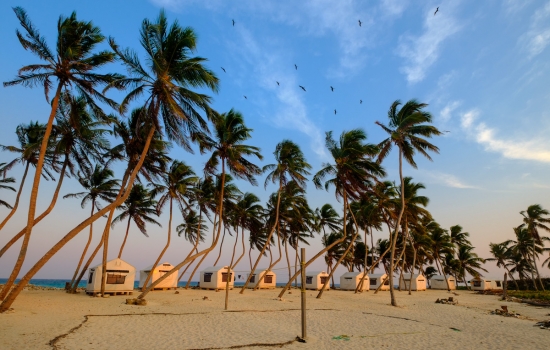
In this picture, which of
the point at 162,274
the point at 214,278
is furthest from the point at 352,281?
the point at 162,274

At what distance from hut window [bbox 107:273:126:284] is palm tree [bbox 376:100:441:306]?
17402 millimetres

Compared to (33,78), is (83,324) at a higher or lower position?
lower

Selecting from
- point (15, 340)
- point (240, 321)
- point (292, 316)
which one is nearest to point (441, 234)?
point (292, 316)

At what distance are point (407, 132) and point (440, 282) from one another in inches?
1381

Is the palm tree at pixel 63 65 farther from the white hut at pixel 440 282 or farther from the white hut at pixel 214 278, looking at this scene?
the white hut at pixel 440 282

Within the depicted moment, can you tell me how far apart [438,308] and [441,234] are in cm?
2528

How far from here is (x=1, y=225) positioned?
60.6 ft

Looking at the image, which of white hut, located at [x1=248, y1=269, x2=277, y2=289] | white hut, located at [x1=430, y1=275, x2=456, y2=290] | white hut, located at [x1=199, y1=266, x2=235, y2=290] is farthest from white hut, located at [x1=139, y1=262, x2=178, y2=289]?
white hut, located at [x1=430, y1=275, x2=456, y2=290]

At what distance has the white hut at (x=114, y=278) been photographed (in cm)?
2095

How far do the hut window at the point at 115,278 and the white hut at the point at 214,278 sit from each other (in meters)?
9.74

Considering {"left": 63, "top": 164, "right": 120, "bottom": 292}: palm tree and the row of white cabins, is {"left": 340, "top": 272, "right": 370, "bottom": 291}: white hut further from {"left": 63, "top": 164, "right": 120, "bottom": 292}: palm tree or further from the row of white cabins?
{"left": 63, "top": 164, "right": 120, "bottom": 292}: palm tree

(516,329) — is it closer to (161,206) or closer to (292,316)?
(292,316)

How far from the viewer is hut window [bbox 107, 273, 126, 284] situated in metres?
21.3

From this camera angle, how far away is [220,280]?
30.2 metres
